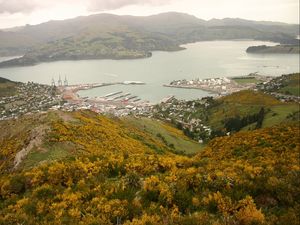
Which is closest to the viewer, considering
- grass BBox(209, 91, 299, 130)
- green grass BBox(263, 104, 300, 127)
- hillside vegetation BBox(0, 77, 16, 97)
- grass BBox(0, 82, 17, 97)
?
green grass BBox(263, 104, 300, 127)

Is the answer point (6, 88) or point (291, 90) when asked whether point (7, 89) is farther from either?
point (291, 90)

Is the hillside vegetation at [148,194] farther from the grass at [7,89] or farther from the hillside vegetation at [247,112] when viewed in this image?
the grass at [7,89]

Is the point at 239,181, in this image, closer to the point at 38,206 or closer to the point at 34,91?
the point at 38,206

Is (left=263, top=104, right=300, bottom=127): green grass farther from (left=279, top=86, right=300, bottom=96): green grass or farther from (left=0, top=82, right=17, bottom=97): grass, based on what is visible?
(left=0, top=82, right=17, bottom=97): grass

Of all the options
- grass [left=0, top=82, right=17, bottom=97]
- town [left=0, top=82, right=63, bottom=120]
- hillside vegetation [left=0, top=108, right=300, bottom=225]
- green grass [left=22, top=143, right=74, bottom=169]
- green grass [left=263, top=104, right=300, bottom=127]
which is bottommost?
town [left=0, top=82, right=63, bottom=120]

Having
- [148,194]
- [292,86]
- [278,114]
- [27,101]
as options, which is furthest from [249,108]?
[27,101]

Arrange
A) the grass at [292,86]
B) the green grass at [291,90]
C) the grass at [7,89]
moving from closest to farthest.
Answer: the green grass at [291,90]
the grass at [292,86]
the grass at [7,89]

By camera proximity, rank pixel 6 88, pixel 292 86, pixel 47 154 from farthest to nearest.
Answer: pixel 6 88, pixel 292 86, pixel 47 154

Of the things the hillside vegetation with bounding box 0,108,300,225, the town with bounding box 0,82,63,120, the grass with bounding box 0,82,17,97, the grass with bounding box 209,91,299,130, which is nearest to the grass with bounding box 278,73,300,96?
the grass with bounding box 209,91,299,130

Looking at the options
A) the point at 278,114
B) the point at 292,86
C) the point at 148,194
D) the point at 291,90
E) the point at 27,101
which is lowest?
the point at 27,101

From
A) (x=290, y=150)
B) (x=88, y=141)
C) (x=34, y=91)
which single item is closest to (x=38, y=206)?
(x=88, y=141)

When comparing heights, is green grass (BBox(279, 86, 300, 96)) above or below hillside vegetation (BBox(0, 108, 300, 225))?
below

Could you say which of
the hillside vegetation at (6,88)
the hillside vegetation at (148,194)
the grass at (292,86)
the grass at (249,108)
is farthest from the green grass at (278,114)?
the hillside vegetation at (6,88)
